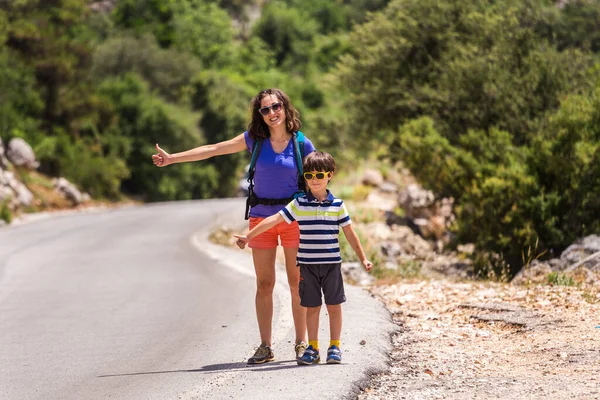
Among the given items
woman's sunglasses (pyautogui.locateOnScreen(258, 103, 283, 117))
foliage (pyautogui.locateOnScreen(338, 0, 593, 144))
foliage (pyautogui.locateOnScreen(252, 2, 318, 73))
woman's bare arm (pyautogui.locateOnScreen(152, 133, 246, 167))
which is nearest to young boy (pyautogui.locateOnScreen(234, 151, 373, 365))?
woman's sunglasses (pyautogui.locateOnScreen(258, 103, 283, 117))

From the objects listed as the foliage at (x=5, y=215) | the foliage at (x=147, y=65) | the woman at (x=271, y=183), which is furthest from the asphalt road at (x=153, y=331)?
the foliage at (x=147, y=65)

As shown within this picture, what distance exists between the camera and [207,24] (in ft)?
325

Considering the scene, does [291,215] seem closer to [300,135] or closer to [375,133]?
[300,135]

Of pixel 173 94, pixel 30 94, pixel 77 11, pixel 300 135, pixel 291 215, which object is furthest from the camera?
pixel 173 94

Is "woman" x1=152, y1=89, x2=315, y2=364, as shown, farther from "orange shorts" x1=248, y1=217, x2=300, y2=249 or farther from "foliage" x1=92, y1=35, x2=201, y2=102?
"foliage" x1=92, y1=35, x2=201, y2=102

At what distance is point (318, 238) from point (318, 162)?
0.57m

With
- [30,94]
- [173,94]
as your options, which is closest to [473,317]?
[30,94]

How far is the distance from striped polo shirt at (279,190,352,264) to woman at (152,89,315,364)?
27 cm

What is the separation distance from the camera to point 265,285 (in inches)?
309

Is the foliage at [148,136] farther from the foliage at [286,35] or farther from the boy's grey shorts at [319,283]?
the foliage at [286,35]

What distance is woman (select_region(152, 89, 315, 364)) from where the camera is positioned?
25.1ft

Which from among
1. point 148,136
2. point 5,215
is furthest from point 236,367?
point 148,136

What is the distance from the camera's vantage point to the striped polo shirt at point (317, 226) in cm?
730

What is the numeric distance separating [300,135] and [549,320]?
335 centimetres
